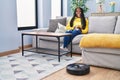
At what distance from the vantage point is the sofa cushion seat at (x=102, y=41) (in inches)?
101

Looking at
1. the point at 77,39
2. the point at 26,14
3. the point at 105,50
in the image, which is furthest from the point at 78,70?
the point at 26,14

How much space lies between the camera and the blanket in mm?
2566

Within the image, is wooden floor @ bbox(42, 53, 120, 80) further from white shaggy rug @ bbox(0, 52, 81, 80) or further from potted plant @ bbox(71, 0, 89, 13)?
potted plant @ bbox(71, 0, 89, 13)

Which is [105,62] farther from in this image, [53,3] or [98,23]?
[53,3]

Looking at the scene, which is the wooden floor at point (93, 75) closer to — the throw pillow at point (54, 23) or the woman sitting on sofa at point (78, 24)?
the woman sitting on sofa at point (78, 24)

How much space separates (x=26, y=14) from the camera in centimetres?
479

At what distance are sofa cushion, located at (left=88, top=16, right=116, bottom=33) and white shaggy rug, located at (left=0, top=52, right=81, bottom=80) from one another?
107 centimetres

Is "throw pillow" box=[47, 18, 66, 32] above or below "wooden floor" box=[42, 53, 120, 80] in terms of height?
above

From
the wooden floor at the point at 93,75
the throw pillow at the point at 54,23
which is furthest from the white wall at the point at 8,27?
the wooden floor at the point at 93,75

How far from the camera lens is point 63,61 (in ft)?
10.6

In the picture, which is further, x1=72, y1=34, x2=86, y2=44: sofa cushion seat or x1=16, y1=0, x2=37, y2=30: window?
x1=16, y1=0, x2=37, y2=30: window

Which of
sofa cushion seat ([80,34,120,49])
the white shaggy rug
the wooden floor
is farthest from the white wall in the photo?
sofa cushion seat ([80,34,120,49])

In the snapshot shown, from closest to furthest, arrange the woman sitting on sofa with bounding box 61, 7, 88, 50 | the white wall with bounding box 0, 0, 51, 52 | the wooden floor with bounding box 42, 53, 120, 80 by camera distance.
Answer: the wooden floor with bounding box 42, 53, 120, 80
the white wall with bounding box 0, 0, 51, 52
the woman sitting on sofa with bounding box 61, 7, 88, 50

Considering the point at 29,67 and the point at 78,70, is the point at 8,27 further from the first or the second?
the point at 78,70
